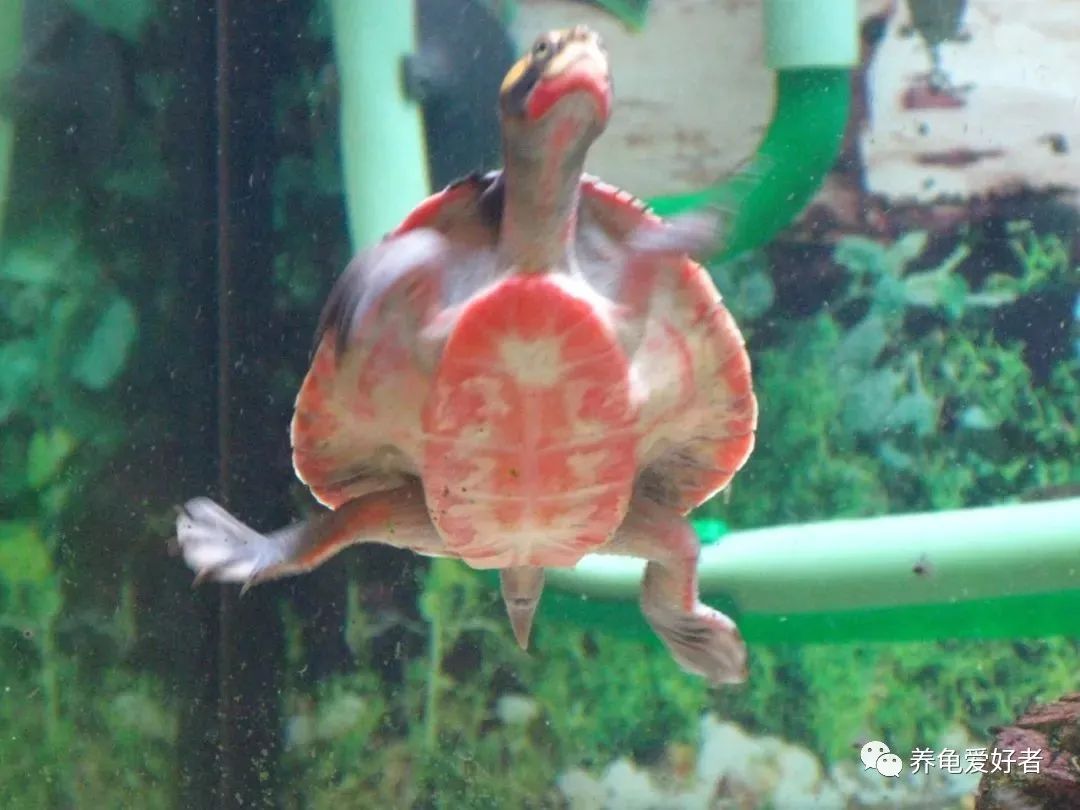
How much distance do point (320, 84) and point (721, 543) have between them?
1893 millimetres

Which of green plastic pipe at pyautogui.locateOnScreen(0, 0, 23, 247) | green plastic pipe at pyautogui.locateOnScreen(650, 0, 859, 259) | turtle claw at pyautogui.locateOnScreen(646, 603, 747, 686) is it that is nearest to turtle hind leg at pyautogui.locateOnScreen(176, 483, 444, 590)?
turtle claw at pyautogui.locateOnScreen(646, 603, 747, 686)

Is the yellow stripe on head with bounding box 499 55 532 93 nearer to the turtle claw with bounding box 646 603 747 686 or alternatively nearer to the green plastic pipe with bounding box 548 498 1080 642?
the turtle claw with bounding box 646 603 747 686

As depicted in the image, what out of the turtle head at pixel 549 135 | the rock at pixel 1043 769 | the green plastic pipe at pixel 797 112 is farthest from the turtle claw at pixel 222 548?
the green plastic pipe at pixel 797 112

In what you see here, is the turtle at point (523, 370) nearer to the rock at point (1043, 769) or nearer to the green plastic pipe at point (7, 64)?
the rock at point (1043, 769)

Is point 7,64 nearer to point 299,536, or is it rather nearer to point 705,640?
point 299,536

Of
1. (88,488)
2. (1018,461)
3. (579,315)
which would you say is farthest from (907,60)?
(88,488)

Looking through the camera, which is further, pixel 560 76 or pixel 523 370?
pixel 523 370

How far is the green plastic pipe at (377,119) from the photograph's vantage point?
250cm

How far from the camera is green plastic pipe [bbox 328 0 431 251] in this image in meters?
2.50

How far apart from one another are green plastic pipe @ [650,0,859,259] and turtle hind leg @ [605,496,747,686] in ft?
2.99

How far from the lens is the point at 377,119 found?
2.61 meters

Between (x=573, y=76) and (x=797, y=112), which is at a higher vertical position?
(x=797, y=112)

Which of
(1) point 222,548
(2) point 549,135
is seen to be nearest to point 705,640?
(1) point 222,548

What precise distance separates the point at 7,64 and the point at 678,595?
1979 mm
